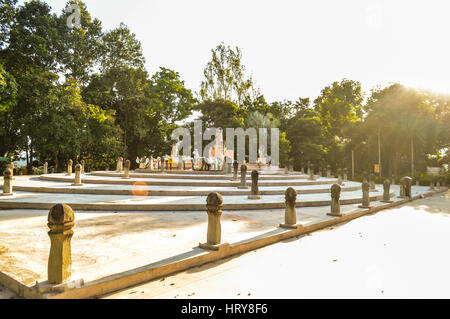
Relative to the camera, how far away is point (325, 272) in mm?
4270

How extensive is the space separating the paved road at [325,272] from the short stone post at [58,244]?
0.67 meters

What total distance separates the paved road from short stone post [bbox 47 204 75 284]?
0.67m

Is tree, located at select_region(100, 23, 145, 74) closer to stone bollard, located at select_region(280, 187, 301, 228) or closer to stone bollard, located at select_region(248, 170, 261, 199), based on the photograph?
stone bollard, located at select_region(248, 170, 261, 199)

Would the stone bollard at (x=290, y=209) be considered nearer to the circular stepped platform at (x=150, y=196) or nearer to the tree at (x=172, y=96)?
the circular stepped platform at (x=150, y=196)

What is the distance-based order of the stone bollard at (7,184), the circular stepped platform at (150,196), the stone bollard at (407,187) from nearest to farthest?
the circular stepped platform at (150,196)
the stone bollard at (7,184)
the stone bollard at (407,187)

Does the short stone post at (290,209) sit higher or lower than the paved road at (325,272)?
higher

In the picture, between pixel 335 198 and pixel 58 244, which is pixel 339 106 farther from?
pixel 58 244

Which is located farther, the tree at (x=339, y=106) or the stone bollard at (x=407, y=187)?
the tree at (x=339, y=106)

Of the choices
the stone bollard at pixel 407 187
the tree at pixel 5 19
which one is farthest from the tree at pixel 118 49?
the stone bollard at pixel 407 187

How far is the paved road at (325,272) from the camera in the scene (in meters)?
3.56

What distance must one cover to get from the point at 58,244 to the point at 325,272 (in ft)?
11.6

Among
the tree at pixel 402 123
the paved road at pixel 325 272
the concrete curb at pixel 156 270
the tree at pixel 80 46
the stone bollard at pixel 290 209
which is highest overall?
the tree at pixel 80 46
